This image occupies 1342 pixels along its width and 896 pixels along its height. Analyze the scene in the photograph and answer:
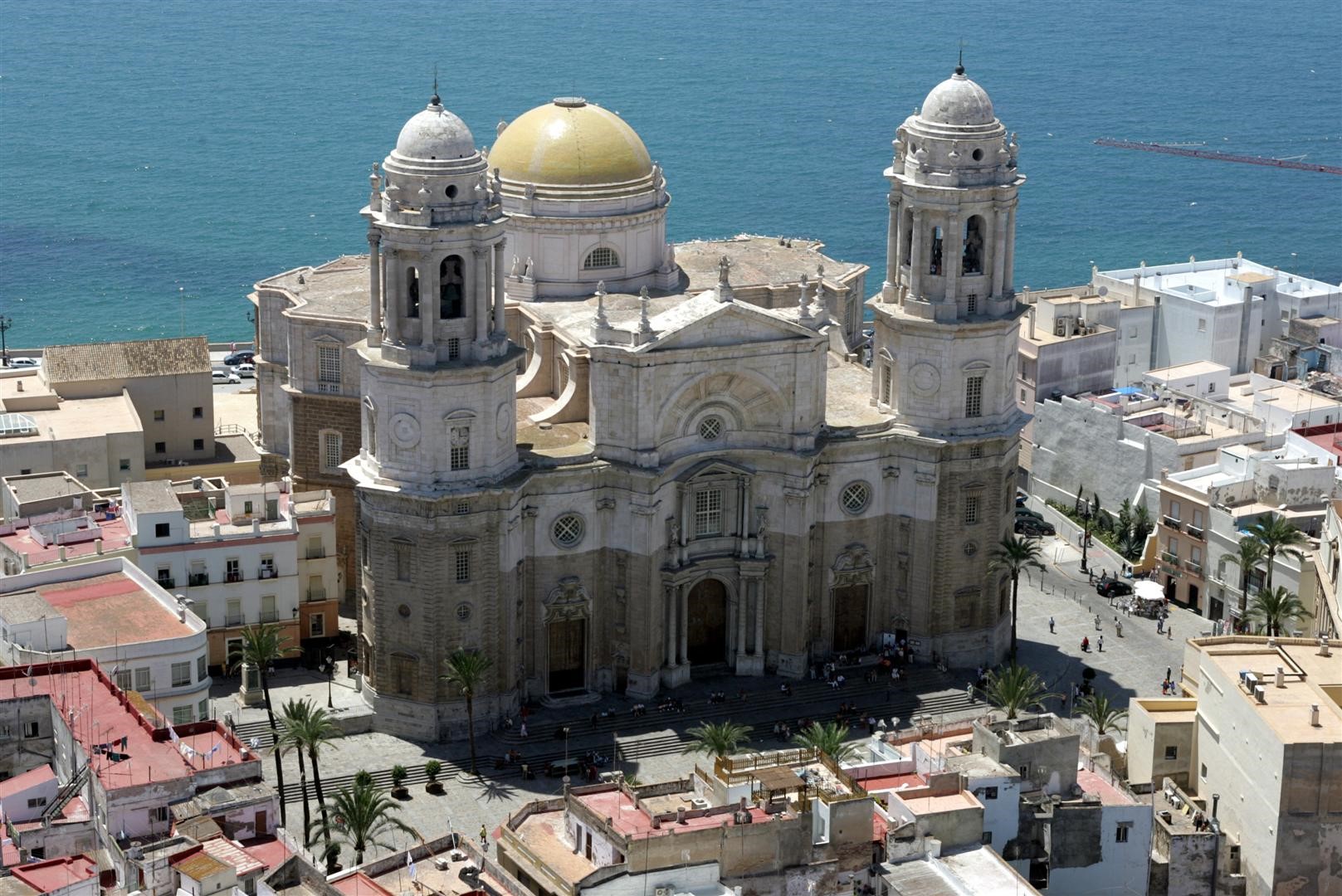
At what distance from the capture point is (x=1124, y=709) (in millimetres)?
104938

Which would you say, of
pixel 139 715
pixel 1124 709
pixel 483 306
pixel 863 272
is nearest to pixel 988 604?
pixel 1124 709

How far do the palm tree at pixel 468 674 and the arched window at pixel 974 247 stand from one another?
25.4 m

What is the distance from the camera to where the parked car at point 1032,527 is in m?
124

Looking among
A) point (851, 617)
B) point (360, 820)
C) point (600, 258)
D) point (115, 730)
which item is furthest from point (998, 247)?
point (115, 730)

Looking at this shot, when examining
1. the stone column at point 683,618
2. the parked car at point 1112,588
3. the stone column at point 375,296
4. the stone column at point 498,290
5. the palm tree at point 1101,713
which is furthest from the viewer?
the parked car at point 1112,588

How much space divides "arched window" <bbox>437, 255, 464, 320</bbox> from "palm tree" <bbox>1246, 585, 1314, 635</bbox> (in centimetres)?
3614

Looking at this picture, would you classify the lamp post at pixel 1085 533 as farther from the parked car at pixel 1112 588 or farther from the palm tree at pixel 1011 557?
the palm tree at pixel 1011 557

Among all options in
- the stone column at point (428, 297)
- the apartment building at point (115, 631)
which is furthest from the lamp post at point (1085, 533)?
the apartment building at point (115, 631)

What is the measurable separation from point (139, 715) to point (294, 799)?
10680mm

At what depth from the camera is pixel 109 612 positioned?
96.5 metres

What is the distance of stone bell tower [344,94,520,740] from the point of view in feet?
312

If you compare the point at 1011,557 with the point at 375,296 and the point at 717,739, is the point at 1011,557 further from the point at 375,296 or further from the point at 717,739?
the point at 375,296

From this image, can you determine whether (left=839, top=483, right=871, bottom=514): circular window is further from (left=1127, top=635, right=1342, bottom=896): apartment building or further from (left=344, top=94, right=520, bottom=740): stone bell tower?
(left=1127, top=635, right=1342, bottom=896): apartment building

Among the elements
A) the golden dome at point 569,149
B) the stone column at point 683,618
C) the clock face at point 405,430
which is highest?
the golden dome at point 569,149
